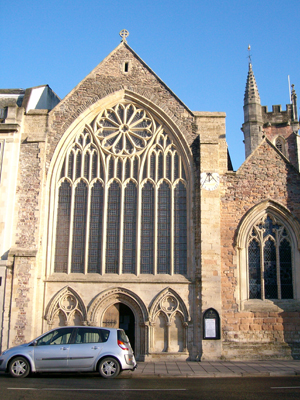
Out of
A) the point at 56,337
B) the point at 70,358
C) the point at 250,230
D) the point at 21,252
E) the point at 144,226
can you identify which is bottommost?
the point at 70,358

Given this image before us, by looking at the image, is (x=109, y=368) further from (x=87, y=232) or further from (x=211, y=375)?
(x=87, y=232)

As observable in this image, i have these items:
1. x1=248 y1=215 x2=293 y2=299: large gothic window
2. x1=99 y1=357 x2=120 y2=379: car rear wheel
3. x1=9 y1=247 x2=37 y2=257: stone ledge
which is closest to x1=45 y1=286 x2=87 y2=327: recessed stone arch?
x1=9 y1=247 x2=37 y2=257: stone ledge

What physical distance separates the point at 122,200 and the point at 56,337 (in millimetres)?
7137

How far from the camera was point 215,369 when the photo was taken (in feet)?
44.8

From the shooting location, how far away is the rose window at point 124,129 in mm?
18281

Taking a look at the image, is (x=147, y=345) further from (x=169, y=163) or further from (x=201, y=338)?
(x=169, y=163)

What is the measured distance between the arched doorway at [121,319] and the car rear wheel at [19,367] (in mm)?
5650

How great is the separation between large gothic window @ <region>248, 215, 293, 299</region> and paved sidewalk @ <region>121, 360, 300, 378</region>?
8.63 ft

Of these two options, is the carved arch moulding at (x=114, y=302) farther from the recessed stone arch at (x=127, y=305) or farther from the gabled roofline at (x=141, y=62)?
the gabled roofline at (x=141, y=62)

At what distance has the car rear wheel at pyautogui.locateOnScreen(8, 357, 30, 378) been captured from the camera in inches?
444

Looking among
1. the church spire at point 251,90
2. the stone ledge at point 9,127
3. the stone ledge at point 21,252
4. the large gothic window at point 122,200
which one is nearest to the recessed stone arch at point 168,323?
the large gothic window at point 122,200

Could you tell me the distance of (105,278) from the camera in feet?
55.3

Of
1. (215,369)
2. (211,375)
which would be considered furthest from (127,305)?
(211,375)

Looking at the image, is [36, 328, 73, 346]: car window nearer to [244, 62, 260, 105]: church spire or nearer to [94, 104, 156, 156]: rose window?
[94, 104, 156, 156]: rose window
